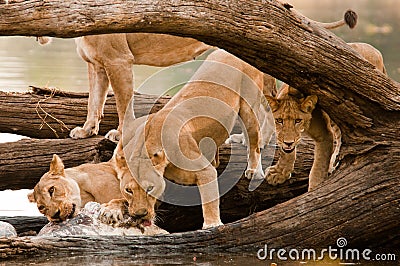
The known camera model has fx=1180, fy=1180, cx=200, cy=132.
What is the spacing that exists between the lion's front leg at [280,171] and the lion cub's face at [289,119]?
0.49 metres

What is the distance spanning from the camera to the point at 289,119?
6992 mm

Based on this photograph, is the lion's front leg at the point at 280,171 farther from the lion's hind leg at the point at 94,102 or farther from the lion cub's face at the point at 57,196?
the lion's hind leg at the point at 94,102

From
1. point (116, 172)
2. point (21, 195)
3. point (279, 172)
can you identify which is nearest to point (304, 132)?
point (279, 172)

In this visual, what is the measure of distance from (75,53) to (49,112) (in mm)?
9571

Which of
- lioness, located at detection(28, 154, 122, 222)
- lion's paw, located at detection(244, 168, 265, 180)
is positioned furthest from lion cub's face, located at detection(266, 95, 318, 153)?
lioness, located at detection(28, 154, 122, 222)

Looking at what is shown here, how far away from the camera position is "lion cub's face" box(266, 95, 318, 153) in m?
6.93

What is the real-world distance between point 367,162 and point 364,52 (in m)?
1.15

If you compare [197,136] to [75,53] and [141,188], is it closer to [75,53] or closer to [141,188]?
[141,188]

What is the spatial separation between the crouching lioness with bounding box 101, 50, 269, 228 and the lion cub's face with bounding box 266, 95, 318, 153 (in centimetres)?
47

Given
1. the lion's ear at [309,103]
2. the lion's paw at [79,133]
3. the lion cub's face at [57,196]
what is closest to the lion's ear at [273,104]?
the lion's ear at [309,103]

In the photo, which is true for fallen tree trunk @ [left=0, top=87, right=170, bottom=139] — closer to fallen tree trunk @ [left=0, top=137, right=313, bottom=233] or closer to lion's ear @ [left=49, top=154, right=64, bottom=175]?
fallen tree trunk @ [left=0, top=137, right=313, bottom=233]

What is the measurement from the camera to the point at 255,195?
7746 millimetres

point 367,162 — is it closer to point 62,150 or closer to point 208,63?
point 208,63

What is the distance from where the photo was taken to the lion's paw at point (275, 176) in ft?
25.1
